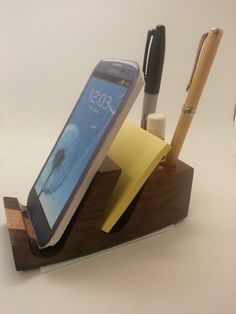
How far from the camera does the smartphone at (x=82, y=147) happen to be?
0.30 meters

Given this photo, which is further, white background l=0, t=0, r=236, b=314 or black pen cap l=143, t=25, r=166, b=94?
white background l=0, t=0, r=236, b=314

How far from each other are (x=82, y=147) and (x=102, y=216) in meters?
0.07

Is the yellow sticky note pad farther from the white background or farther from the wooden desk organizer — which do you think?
the white background

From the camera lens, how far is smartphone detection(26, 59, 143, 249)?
0.98ft

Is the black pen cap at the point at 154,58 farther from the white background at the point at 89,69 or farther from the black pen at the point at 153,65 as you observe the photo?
the white background at the point at 89,69

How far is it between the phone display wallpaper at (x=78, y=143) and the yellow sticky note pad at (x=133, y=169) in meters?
0.05

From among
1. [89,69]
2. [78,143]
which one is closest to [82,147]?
[78,143]

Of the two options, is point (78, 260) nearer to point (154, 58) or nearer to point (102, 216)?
point (102, 216)

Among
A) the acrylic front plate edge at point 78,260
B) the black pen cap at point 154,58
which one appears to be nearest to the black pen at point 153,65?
the black pen cap at point 154,58

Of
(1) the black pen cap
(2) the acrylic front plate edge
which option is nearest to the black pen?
(1) the black pen cap

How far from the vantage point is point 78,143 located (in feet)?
1.11

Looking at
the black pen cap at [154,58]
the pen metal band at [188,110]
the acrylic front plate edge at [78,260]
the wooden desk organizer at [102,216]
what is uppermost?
the black pen cap at [154,58]

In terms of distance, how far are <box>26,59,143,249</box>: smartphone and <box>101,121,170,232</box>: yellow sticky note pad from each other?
4 centimetres

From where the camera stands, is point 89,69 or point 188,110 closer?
point 188,110
